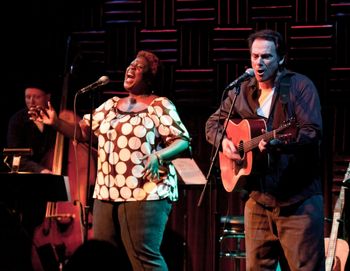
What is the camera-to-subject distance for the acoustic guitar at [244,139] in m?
4.17

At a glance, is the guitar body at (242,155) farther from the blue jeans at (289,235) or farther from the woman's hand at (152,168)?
the woman's hand at (152,168)

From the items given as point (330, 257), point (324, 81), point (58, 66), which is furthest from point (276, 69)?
point (58, 66)

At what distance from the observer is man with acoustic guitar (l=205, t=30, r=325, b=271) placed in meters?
4.10

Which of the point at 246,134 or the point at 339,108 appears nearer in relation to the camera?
the point at 246,134

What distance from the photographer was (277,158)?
4.18 metres

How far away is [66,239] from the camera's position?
6.44 metres

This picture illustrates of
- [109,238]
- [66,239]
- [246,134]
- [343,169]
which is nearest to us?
[246,134]

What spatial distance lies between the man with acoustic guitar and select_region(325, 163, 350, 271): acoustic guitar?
161 cm

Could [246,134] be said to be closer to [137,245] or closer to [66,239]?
[137,245]

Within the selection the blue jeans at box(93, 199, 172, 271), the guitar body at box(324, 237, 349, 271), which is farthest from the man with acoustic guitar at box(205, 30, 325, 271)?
the guitar body at box(324, 237, 349, 271)

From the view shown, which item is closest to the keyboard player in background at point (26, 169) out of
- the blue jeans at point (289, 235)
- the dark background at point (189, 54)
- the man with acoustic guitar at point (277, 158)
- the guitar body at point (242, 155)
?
the dark background at point (189, 54)

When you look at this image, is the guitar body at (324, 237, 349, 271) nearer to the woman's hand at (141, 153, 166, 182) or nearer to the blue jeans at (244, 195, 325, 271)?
the blue jeans at (244, 195, 325, 271)

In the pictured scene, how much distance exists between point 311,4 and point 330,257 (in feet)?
9.45

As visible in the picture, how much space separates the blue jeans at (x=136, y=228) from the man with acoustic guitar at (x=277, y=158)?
0.67m
